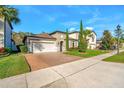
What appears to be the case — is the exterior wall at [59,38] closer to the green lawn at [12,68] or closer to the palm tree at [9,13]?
the palm tree at [9,13]

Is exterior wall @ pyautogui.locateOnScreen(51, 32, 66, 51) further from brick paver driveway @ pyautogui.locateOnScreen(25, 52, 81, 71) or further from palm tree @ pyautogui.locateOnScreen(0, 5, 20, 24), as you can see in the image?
brick paver driveway @ pyautogui.locateOnScreen(25, 52, 81, 71)

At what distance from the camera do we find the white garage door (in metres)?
21.6

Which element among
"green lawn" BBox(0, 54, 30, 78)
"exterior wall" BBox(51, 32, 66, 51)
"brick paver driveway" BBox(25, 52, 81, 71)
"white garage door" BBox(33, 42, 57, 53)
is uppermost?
"exterior wall" BBox(51, 32, 66, 51)

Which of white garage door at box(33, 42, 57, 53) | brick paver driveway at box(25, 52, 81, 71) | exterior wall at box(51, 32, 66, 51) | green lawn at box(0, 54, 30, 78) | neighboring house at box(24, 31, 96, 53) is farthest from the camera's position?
exterior wall at box(51, 32, 66, 51)

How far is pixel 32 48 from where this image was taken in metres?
21.1

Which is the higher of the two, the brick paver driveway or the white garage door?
the white garage door

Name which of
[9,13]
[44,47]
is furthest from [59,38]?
[9,13]

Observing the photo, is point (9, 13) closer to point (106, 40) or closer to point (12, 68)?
point (12, 68)

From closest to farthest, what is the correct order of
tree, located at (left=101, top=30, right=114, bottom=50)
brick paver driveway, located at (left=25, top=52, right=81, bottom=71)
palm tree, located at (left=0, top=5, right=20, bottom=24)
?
1. brick paver driveway, located at (left=25, top=52, right=81, bottom=71)
2. palm tree, located at (left=0, top=5, right=20, bottom=24)
3. tree, located at (left=101, top=30, right=114, bottom=50)

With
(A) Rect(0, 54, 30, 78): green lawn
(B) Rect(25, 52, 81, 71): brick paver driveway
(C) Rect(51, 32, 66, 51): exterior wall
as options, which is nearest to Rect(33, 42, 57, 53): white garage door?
(C) Rect(51, 32, 66, 51): exterior wall

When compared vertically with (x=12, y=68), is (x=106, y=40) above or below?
above

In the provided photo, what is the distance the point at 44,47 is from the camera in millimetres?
23156

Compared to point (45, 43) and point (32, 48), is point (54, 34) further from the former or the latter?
point (32, 48)

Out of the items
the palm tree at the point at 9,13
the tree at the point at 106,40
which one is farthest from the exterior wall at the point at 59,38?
the tree at the point at 106,40
